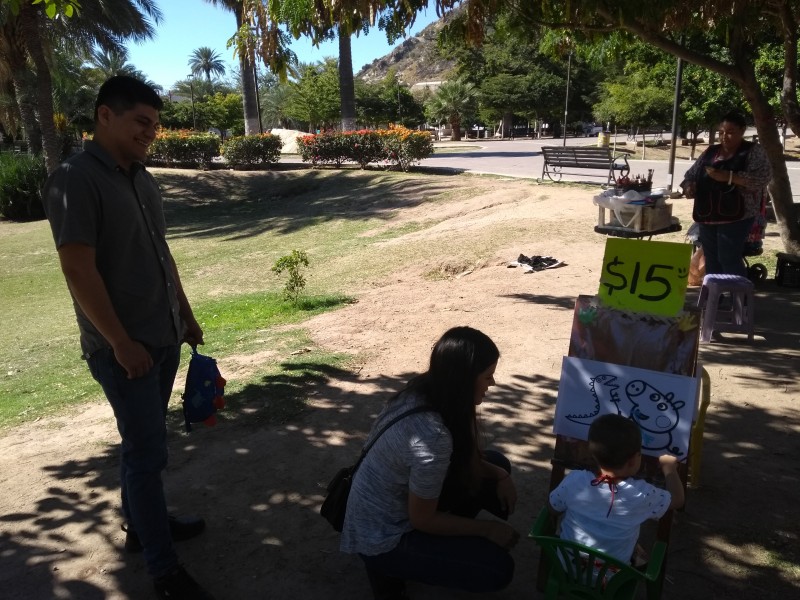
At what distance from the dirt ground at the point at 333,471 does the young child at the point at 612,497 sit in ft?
1.79

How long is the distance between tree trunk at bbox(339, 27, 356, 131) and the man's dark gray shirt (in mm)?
22093

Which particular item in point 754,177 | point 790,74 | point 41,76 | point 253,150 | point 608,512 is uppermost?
point 41,76

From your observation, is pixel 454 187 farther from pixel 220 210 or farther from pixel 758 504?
pixel 758 504

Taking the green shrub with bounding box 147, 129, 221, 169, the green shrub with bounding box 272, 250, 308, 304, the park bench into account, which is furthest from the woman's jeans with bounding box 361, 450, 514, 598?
the green shrub with bounding box 147, 129, 221, 169

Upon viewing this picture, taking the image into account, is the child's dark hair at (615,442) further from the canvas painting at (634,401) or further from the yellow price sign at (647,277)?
the yellow price sign at (647,277)

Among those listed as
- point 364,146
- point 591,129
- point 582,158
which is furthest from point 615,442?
point 591,129

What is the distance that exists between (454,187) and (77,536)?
49.5ft

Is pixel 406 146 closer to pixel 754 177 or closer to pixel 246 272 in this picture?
pixel 246 272

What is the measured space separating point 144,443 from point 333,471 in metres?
1.41

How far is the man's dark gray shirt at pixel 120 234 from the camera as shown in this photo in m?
2.35

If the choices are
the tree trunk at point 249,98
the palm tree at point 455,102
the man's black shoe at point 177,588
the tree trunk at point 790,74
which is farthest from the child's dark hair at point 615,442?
the palm tree at point 455,102

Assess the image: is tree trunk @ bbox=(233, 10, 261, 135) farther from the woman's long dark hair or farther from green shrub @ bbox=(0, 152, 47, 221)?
the woman's long dark hair

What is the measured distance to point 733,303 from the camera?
556 cm

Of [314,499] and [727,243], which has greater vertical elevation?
[727,243]
